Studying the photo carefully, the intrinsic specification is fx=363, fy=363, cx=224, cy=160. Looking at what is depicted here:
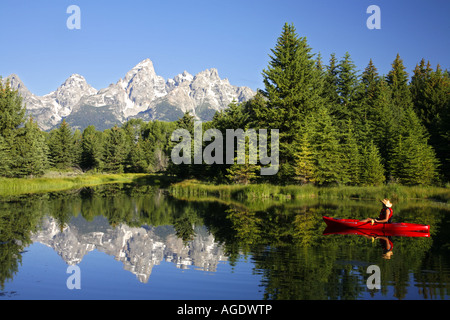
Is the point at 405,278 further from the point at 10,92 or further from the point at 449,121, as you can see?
the point at 10,92

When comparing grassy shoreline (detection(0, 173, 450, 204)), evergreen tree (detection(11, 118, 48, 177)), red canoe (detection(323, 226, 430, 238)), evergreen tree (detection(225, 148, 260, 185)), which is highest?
evergreen tree (detection(11, 118, 48, 177))

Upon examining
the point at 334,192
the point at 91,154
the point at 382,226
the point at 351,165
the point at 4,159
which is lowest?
the point at 382,226

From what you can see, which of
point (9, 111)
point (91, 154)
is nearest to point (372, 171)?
point (9, 111)

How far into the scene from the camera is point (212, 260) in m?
13.2

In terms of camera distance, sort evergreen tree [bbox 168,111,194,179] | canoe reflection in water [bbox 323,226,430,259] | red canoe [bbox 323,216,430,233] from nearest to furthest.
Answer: canoe reflection in water [bbox 323,226,430,259] < red canoe [bbox 323,216,430,233] < evergreen tree [bbox 168,111,194,179]

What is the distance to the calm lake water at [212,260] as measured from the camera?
9672 mm

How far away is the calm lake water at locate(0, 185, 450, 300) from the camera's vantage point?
381 inches

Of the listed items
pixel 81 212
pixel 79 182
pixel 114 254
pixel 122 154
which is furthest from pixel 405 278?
pixel 122 154

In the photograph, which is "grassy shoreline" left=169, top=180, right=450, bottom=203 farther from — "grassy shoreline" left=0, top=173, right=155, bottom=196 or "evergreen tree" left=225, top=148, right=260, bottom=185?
"grassy shoreline" left=0, top=173, right=155, bottom=196

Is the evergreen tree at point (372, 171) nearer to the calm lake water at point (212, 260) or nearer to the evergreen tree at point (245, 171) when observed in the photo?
the evergreen tree at point (245, 171)

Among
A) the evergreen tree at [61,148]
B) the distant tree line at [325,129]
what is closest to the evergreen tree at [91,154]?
the evergreen tree at [61,148]

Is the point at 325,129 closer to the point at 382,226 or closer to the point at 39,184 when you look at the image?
the point at 382,226

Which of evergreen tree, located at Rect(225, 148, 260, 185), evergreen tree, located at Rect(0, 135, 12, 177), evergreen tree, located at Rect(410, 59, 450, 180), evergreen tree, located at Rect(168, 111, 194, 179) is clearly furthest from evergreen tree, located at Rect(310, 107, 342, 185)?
evergreen tree, located at Rect(0, 135, 12, 177)
